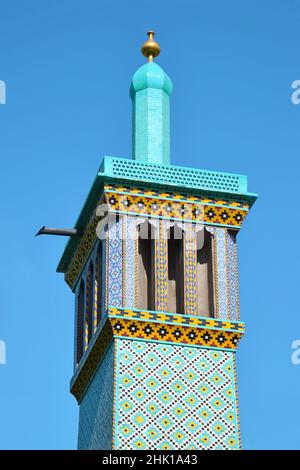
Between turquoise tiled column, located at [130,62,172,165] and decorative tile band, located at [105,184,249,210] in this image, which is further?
turquoise tiled column, located at [130,62,172,165]

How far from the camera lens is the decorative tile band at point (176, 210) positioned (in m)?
18.3

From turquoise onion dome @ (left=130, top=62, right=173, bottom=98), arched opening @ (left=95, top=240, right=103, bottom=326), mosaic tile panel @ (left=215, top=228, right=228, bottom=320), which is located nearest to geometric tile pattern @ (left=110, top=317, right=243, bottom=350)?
mosaic tile panel @ (left=215, top=228, right=228, bottom=320)

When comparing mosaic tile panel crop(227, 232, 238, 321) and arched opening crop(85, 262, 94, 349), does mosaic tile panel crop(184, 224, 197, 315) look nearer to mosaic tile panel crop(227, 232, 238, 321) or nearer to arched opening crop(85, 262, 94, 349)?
mosaic tile panel crop(227, 232, 238, 321)

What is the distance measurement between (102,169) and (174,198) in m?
0.90

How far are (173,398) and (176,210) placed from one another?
2349mm

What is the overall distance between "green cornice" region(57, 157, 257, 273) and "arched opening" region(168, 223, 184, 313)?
51 centimetres

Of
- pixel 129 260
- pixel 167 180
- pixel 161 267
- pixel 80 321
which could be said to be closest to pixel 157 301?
pixel 161 267

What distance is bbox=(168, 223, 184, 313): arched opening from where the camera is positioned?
18234 mm

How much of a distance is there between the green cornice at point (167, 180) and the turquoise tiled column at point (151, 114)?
0.43 meters

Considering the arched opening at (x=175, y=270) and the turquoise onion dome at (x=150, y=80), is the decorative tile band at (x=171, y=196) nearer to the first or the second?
the arched opening at (x=175, y=270)

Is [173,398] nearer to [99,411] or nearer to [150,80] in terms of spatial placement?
[99,411]
